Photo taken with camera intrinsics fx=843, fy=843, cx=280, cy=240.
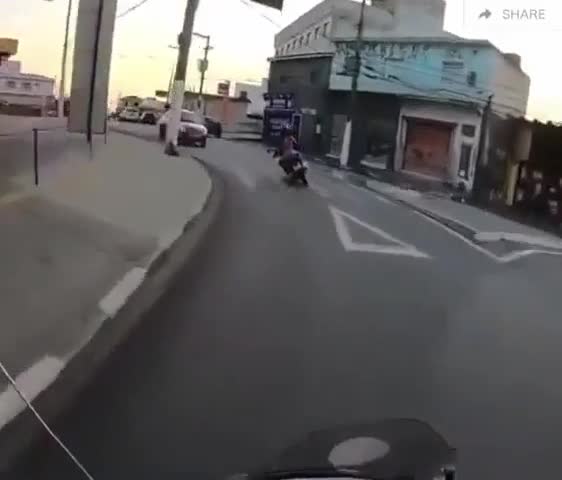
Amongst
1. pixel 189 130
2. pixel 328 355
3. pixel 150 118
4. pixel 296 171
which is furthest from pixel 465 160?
pixel 150 118

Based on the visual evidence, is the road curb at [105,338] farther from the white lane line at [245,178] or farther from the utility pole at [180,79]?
the utility pole at [180,79]

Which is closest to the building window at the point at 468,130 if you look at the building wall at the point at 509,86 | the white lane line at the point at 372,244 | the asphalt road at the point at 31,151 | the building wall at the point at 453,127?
the building wall at the point at 453,127

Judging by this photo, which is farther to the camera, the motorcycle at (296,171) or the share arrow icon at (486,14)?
the motorcycle at (296,171)

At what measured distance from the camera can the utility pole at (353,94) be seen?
18.8ft

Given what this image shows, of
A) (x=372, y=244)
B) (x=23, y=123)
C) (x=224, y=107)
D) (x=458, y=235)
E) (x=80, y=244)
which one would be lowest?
(x=80, y=244)

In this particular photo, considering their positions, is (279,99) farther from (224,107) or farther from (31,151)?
(31,151)

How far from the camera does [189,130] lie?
7457 millimetres

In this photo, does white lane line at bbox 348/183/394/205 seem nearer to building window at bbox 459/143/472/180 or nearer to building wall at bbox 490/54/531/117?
building window at bbox 459/143/472/180

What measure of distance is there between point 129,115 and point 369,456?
20.0 feet

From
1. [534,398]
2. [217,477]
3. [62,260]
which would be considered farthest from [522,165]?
[217,477]

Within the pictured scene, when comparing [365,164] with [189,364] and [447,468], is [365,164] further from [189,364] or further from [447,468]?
[447,468]

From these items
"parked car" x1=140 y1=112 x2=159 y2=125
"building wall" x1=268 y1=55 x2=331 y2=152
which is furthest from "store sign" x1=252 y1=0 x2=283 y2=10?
"parked car" x1=140 y1=112 x2=159 y2=125

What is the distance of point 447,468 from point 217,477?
2.07 feet

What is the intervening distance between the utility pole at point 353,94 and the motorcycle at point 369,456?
3876mm
